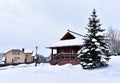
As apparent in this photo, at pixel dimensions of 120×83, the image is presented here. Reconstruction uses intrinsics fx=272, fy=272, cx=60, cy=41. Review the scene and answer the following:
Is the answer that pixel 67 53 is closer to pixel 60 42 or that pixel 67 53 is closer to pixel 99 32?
pixel 60 42

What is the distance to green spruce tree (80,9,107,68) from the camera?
31.8 metres

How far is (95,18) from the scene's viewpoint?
33312mm

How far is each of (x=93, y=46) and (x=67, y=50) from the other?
1413 centimetres

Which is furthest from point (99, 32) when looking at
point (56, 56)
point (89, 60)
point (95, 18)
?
point (56, 56)

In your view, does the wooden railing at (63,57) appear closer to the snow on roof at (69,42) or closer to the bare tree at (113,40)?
the snow on roof at (69,42)

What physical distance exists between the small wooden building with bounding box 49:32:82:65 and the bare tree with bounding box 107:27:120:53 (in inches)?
1722

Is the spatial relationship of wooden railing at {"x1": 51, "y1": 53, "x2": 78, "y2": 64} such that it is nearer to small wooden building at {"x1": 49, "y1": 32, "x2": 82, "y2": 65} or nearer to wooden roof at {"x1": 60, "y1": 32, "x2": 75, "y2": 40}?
small wooden building at {"x1": 49, "y1": 32, "x2": 82, "y2": 65}

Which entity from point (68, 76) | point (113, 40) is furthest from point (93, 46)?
point (113, 40)

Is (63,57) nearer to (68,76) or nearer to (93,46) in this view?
(93,46)

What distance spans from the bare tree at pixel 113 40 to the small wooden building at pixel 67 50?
143ft

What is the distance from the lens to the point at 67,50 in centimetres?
4600

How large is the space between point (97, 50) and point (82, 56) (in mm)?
1897

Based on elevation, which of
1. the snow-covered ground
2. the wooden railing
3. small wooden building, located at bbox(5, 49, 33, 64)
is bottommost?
the snow-covered ground

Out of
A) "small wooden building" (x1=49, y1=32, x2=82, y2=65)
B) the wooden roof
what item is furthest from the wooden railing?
the wooden roof
